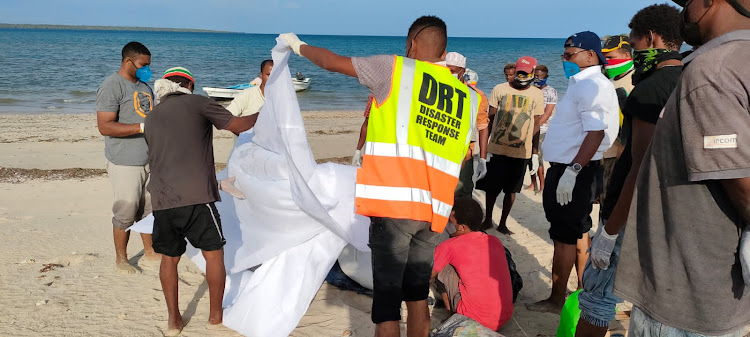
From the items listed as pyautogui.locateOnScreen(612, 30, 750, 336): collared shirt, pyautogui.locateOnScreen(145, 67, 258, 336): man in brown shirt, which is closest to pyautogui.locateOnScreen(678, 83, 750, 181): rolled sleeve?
pyautogui.locateOnScreen(612, 30, 750, 336): collared shirt

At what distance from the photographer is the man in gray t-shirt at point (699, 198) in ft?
5.06

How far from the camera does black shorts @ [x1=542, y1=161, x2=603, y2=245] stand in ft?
12.5

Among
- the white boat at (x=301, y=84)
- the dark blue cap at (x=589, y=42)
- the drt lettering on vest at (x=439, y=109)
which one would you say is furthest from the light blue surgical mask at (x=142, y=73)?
the white boat at (x=301, y=84)

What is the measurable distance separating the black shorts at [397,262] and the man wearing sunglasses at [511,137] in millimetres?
3096

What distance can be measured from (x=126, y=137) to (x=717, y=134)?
4320 mm

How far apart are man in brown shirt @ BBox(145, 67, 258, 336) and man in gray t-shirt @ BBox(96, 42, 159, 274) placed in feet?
3.76

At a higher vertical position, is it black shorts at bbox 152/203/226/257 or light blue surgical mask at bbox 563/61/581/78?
light blue surgical mask at bbox 563/61/581/78

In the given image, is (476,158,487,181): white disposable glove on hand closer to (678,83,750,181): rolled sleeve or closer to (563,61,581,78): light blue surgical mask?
(563,61,581,78): light blue surgical mask

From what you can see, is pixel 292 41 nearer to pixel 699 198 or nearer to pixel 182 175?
pixel 182 175

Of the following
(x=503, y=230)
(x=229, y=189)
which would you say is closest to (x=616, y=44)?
(x=503, y=230)

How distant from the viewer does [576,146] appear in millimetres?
3918

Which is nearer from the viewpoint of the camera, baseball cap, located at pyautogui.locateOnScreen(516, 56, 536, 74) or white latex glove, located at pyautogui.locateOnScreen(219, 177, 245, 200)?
white latex glove, located at pyautogui.locateOnScreen(219, 177, 245, 200)

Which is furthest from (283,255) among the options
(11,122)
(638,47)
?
(11,122)

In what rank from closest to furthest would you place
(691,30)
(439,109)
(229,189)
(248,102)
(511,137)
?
1. (691,30)
2. (439,109)
3. (229,189)
4. (248,102)
5. (511,137)
